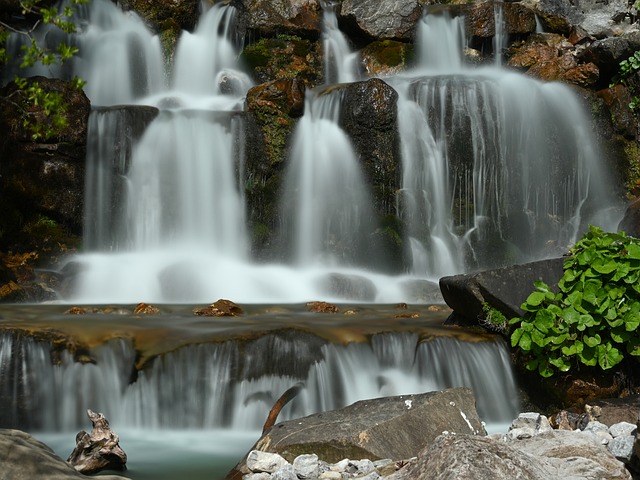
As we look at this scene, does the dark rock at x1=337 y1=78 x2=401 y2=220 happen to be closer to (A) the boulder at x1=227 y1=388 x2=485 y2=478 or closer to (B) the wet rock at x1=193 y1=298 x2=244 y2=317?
(B) the wet rock at x1=193 y1=298 x2=244 y2=317

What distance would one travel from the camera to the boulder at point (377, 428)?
4609 mm

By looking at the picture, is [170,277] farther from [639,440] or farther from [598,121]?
[598,121]

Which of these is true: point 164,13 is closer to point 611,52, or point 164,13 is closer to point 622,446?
point 611,52

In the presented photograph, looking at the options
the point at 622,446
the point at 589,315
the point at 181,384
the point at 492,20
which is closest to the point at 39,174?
the point at 181,384

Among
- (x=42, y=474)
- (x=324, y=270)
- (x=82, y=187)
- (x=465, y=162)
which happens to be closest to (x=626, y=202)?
(x=465, y=162)

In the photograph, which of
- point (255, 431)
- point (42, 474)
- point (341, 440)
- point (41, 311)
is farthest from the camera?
point (41, 311)

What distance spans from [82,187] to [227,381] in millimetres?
7854

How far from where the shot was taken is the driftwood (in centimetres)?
498

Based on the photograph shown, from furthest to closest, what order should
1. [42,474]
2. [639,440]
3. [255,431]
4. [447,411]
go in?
[255,431]
[447,411]
[639,440]
[42,474]

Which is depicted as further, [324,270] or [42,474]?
[324,270]

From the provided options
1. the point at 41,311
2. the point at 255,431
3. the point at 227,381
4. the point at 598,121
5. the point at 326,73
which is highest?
the point at 326,73

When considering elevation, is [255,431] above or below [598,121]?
below

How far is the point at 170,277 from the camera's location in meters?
11.5

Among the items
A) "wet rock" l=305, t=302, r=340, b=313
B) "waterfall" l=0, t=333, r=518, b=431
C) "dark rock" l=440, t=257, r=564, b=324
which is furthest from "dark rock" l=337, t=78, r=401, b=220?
"waterfall" l=0, t=333, r=518, b=431
